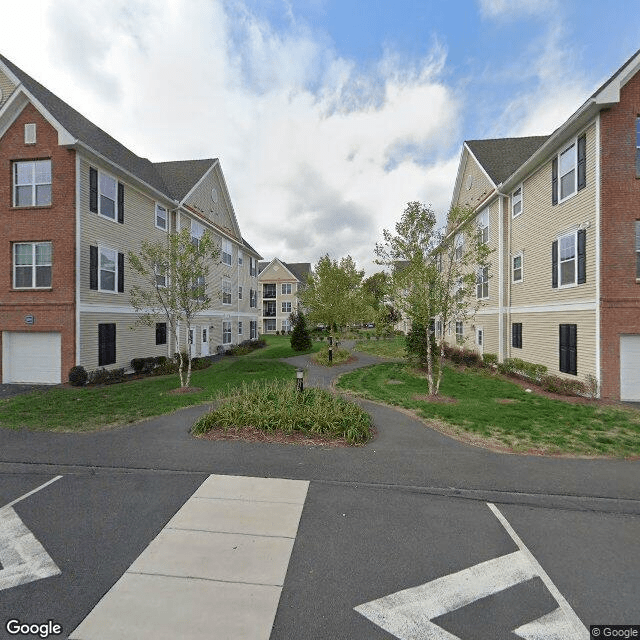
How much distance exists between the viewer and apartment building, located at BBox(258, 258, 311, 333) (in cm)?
5591

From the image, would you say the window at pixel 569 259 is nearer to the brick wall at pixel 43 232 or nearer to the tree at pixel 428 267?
the tree at pixel 428 267

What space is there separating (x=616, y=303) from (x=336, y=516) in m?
12.3

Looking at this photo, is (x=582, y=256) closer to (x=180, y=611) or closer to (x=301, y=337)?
(x=180, y=611)

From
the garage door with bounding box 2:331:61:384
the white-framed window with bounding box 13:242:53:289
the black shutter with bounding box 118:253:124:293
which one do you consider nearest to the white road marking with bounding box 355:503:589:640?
the garage door with bounding box 2:331:61:384

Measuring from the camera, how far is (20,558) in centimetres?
373

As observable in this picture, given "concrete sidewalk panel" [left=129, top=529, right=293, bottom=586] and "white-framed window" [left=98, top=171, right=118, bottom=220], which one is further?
"white-framed window" [left=98, top=171, right=118, bottom=220]

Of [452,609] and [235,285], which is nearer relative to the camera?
[452,609]

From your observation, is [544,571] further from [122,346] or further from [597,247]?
[122,346]

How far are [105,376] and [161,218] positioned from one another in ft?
33.1

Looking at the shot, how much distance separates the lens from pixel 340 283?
21.7m

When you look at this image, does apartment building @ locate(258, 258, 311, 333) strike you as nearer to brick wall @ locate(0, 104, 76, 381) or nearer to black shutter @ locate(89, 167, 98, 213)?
black shutter @ locate(89, 167, 98, 213)

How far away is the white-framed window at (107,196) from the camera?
15.3 meters

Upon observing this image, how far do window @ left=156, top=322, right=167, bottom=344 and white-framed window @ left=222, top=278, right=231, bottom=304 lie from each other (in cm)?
693

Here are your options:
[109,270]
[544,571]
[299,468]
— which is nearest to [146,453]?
[299,468]
